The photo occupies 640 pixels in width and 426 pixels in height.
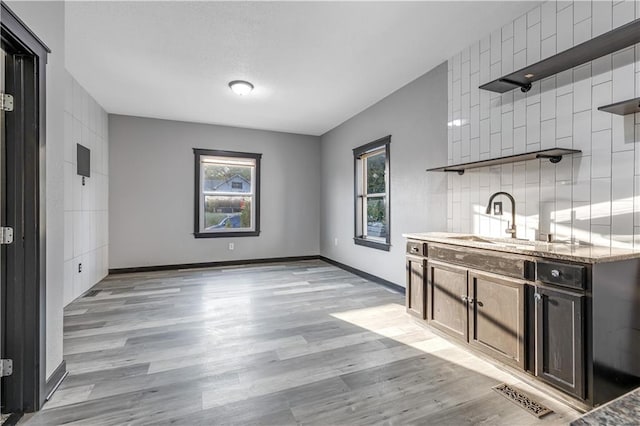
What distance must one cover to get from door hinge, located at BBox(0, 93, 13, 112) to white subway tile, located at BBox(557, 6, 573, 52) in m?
3.62

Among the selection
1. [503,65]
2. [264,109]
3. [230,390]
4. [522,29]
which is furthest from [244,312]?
[522,29]

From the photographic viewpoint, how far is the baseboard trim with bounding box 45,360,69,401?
1.86m

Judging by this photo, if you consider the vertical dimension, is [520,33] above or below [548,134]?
above

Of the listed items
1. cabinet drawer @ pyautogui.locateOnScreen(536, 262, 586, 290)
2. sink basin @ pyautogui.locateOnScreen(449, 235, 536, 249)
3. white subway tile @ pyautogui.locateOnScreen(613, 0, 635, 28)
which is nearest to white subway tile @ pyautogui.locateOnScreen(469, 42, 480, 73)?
white subway tile @ pyautogui.locateOnScreen(613, 0, 635, 28)

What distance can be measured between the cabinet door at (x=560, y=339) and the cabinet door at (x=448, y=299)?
22.4 inches

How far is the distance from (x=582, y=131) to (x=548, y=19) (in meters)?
0.95

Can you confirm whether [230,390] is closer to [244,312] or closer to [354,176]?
[244,312]

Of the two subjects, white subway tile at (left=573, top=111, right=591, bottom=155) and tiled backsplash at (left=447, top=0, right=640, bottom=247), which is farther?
white subway tile at (left=573, top=111, right=591, bottom=155)

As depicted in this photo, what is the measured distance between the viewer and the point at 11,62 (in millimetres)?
1710

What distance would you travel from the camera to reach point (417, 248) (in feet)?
9.75

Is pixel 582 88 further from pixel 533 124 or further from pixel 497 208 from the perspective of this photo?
pixel 497 208

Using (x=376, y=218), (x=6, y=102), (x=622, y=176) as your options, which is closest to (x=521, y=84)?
(x=622, y=176)

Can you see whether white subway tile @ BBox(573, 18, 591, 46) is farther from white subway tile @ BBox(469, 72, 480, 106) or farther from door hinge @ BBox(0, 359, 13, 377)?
door hinge @ BBox(0, 359, 13, 377)

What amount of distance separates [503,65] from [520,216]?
53.8 inches
